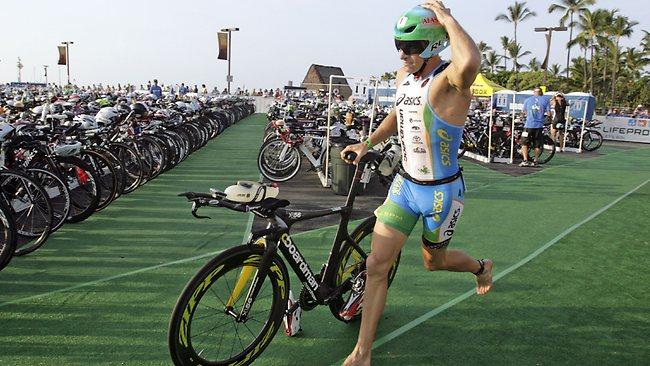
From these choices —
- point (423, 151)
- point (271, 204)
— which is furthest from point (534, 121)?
point (271, 204)

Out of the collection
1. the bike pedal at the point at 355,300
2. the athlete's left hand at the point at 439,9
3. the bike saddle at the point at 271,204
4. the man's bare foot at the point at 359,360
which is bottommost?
the man's bare foot at the point at 359,360

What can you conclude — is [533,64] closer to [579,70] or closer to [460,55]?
[579,70]

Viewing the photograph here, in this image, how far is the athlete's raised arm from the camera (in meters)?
2.35

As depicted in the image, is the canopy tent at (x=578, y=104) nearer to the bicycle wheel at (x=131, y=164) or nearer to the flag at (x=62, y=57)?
the bicycle wheel at (x=131, y=164)

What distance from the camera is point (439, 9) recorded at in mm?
2547

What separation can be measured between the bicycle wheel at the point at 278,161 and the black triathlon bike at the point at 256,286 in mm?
5890

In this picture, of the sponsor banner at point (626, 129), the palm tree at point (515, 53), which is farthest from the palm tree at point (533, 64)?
→ the sponsor banner at point (626, 129)

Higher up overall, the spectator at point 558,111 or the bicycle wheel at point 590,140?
the spectator at point 558,111

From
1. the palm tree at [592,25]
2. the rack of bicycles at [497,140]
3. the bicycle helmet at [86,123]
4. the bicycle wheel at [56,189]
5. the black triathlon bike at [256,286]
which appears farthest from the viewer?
the palm tree at [592,25]

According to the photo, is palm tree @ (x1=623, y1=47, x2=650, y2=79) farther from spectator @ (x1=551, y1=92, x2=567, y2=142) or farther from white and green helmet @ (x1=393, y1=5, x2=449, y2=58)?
white and green helmet @ (x1=393, y1=5, x2=449, y2=58)

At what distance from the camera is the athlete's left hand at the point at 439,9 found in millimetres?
2498

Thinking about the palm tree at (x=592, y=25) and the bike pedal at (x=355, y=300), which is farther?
the palm tree at (x=592, y=25)

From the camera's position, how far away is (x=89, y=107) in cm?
1013

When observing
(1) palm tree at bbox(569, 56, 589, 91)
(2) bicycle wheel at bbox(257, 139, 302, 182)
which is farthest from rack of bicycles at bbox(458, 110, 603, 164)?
(1) palm tree at bbox(569, 56, 589, 91)
